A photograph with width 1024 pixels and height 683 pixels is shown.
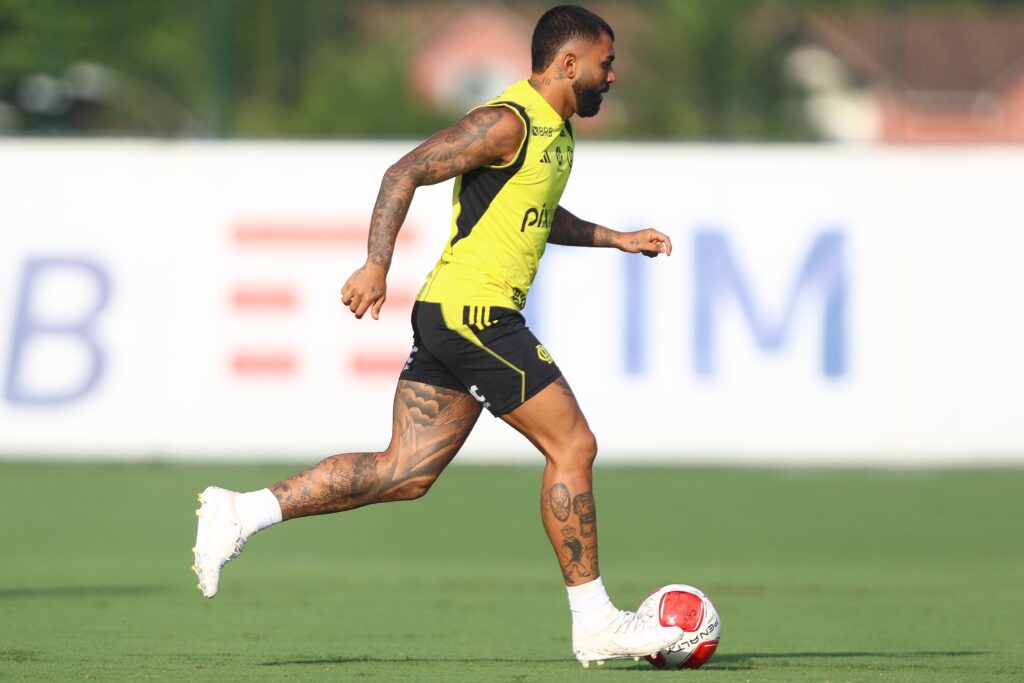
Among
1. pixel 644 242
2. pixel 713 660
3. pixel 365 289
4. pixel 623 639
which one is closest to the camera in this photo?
pixel 365 289

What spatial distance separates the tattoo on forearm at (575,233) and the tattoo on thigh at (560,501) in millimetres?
1112

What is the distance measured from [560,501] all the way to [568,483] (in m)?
0.07

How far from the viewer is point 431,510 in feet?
39.2

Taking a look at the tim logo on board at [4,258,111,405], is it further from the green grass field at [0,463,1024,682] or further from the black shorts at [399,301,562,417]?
the black shorts at [399,301,562,417]

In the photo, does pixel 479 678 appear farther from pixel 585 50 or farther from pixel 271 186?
→ pixel 271 186

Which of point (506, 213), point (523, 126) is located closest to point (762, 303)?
point (506, 213)

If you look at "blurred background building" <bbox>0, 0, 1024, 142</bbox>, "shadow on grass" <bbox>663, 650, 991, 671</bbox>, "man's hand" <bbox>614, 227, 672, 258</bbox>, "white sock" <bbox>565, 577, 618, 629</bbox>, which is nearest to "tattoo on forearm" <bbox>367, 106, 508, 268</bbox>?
"man's hand" <bbox>614, 227, 672, 258</bbox>

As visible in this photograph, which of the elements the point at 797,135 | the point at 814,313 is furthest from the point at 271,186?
the point at 797,135

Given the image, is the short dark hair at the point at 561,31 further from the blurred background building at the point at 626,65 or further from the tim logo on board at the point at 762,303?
the blurred background building at the point at 626,65

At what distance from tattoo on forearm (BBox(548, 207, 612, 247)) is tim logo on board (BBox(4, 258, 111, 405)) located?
7302 mm

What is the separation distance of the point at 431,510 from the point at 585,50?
600 centimetres

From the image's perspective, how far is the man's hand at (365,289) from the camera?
5.79 metres

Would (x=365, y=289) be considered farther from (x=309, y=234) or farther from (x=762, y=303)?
(x=762, y=303)

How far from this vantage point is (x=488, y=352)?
245 inches
